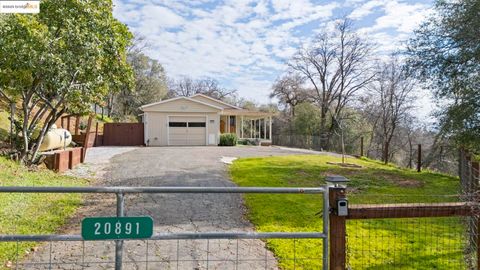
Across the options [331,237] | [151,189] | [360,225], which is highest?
[151,189]

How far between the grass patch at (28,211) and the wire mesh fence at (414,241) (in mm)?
4127

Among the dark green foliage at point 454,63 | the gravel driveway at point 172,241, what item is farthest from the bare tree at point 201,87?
the gravel driveway at point 172,241

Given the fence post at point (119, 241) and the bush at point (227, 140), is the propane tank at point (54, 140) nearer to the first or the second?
the fence post at point (119, 241)

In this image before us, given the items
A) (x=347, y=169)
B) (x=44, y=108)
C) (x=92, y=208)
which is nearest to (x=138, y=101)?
(x=44, y=108)

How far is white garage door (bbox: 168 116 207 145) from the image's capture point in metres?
24.2

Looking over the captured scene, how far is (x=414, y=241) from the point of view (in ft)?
16.1

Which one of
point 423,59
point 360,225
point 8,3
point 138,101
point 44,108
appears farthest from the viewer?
point 138,101

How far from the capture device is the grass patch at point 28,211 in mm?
4117

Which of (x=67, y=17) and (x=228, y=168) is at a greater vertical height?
(x=67, y=17)

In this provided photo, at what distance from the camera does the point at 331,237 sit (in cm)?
275

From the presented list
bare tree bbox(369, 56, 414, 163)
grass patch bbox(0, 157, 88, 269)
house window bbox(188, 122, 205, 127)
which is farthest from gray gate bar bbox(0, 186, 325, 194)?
bare tree bbox(369, 56, 414, 163)

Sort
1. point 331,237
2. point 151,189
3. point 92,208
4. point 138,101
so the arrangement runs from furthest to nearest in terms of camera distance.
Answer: point 138,101 < point 92,208 < point 331,237 < point 151,189

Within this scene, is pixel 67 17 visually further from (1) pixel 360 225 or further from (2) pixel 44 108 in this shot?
(1) pixel 360 225

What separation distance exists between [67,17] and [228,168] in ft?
23.1
